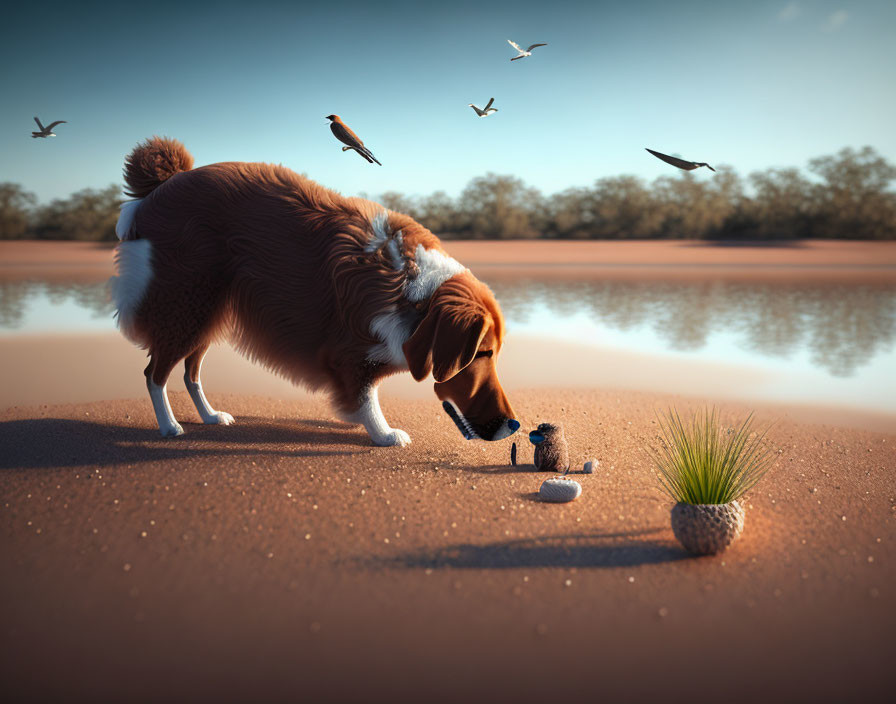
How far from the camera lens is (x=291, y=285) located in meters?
5.47

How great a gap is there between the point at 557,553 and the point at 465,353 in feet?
5.34

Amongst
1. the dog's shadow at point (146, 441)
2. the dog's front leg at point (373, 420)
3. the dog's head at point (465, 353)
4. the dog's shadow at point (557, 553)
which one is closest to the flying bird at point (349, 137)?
the dog's head at point (465, 353)

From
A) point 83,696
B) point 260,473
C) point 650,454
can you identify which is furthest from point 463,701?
point 650,454

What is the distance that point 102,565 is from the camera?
11.5 feet

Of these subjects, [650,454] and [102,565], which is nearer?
[102,565]

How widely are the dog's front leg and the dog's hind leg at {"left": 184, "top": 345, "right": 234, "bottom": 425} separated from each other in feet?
5.29

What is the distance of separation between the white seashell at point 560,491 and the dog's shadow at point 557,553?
22.0 inches

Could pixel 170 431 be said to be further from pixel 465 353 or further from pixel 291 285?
pixel 465 353

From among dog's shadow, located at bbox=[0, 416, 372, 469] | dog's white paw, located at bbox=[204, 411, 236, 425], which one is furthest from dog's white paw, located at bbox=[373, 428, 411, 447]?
dog's white paw, located at bbox=[204, 411, 236, 425]

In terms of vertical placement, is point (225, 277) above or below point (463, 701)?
above

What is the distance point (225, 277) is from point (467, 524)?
3219 mm

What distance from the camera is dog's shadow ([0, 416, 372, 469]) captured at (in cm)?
516

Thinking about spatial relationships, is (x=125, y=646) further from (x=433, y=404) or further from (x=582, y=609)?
(x=433, y=404)

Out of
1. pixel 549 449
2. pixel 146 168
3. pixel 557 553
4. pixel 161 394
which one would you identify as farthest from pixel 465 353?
pixel 146 168
